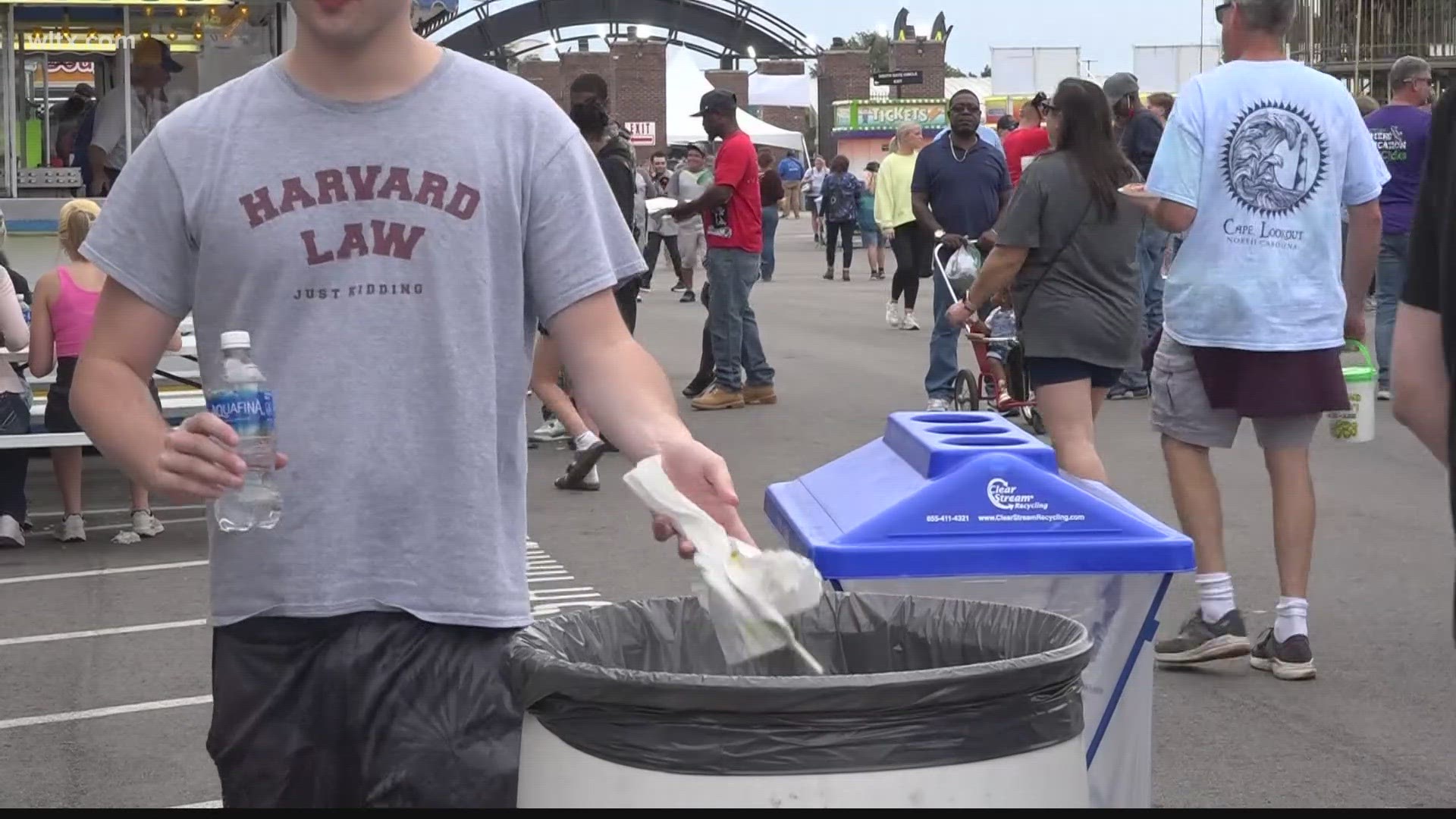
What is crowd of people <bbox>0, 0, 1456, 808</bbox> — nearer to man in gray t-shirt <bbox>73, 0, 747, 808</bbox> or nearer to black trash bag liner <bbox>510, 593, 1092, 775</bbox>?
man in gray t-shirt <bbox>73, 0, 747, 808</bbox>

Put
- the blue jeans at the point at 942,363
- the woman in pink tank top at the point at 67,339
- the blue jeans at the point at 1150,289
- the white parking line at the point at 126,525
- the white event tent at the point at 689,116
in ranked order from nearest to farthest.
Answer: the woman in pink tank top at the point at 67,339, the white parking line at the point at 126,525, the blue jeans at the point at 942,363, the blue jeans at the point at 1150,289, the white event tent at the point at 689,116

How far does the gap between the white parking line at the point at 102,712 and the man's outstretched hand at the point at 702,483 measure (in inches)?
143

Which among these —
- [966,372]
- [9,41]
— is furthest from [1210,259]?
[9,41]

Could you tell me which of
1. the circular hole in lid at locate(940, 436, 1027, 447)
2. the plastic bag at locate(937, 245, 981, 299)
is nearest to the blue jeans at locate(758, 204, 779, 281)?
the plastic bag at locate(937, 245, 981, 299)

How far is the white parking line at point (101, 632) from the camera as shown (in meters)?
7.14

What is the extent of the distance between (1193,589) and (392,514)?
5.24 m

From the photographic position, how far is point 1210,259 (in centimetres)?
594

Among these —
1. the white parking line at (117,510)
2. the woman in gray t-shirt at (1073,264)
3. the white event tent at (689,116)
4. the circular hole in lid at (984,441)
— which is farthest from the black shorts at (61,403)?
the white event tent at (689,116)

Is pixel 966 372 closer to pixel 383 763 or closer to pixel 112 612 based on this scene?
pixel 112 612

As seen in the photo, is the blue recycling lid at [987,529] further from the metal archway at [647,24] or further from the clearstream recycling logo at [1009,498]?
the metal archway at [647,24]

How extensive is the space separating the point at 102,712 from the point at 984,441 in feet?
10.7

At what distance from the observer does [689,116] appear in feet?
163

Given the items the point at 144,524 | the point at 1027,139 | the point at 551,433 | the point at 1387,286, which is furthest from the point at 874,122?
the point at 144,524

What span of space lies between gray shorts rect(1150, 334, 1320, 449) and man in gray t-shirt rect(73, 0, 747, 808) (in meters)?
3.59
